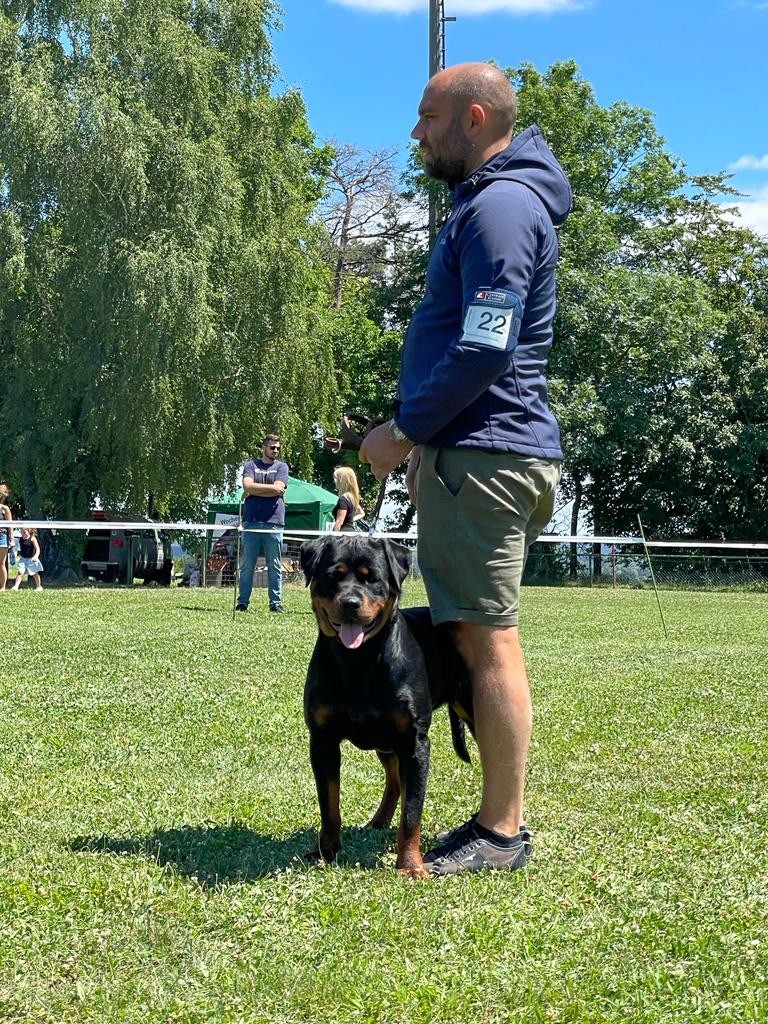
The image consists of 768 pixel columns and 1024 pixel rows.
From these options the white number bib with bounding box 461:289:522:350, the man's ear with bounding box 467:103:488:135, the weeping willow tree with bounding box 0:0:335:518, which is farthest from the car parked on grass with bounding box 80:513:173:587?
the white number bib with bounding box 461:289:522:350

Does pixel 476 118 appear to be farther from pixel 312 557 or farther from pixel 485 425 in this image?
pixel 312 557

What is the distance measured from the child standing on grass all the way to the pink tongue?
20348 mm

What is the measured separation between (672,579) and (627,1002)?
26076mm

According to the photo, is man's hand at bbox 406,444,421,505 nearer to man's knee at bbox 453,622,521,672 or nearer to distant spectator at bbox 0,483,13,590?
man's knee at bbox 453,622,521,672

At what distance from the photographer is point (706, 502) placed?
38.9 meters

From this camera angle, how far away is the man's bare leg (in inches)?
148

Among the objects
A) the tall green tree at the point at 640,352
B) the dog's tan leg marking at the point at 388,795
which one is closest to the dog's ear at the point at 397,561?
the dog's tan leg marking at the point at 388,795

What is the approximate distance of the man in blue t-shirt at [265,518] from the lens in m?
15.1

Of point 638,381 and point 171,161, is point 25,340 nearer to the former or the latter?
point 171,161

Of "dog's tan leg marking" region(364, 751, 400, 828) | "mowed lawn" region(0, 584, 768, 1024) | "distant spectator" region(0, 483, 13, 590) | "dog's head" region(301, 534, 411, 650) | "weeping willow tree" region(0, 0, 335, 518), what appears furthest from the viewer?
"weeping willow tree" region(0, 0, 335, 518)

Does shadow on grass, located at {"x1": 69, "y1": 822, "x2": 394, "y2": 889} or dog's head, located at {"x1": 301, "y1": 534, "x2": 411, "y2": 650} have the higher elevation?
dog's head, located at {"x1": 301, "y1": 534, "x2": 411, "y2": 650}

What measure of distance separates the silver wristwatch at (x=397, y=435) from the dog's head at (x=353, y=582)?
367 mm

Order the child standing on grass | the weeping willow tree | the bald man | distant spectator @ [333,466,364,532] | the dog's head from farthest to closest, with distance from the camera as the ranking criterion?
the weeping willow tree < the child standing on grass < distant spectator @ [333,466,364,532] < the dog's head < the bald man

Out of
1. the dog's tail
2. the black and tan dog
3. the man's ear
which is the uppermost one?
the man's ear
